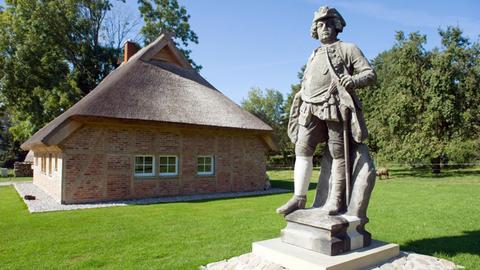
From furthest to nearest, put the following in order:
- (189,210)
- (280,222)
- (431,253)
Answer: (189,210) → (280,222) → (431,253)

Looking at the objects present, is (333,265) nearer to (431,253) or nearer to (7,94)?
(431,253)

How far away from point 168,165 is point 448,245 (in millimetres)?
8636

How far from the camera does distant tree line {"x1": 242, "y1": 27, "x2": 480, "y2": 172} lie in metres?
20.1

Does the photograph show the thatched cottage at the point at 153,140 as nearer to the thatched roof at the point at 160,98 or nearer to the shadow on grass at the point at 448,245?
the thatched roof at the point at 160,98

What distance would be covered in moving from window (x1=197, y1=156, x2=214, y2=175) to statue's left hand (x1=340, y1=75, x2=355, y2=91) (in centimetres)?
904

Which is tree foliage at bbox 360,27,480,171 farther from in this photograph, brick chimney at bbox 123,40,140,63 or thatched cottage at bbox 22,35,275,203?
brick chimney at bbox 123,40,140,63

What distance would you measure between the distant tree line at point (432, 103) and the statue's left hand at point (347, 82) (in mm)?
18848

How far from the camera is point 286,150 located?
35812 mm

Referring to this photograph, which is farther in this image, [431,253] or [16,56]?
[16,56]

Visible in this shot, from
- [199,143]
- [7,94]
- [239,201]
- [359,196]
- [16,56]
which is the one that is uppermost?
[16,56]

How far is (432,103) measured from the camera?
789 inches

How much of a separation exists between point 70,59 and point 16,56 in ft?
11.2

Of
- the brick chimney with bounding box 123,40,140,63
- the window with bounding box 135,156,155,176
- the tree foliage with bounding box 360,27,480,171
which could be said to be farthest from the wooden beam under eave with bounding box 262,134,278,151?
the tree foliage with bounding box 360,27,480,171

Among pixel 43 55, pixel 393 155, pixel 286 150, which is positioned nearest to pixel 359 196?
pixel 393 155
